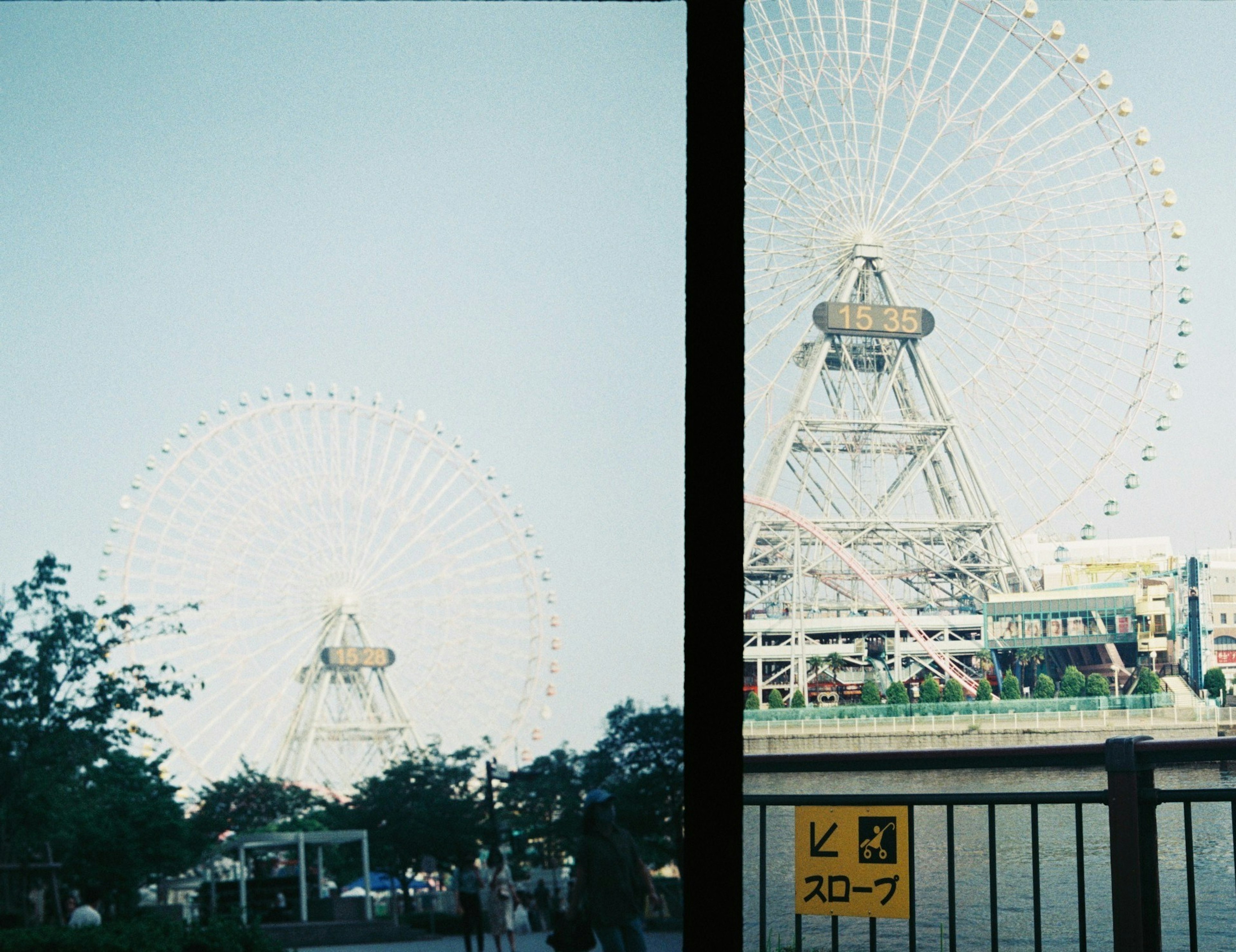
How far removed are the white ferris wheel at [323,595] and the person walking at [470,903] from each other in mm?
270

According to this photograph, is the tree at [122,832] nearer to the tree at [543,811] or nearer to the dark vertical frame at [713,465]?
the dark vertical frame at [713,465]

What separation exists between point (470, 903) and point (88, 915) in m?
0.92

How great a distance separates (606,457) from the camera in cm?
325

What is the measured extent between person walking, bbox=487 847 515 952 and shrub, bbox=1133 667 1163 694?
51.2 feet

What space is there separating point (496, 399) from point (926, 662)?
49.0ft

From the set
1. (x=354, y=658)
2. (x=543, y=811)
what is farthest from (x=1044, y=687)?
(x=543, y=811)

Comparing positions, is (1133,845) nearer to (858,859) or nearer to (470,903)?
(858,859)

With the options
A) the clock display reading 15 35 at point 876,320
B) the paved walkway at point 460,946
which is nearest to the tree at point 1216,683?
the clock display reading 15 35 at point 876,320

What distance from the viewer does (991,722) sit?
1421 cm

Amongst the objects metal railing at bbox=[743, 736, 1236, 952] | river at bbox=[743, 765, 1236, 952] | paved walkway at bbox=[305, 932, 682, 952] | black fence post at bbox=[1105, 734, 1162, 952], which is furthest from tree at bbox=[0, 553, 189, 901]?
river at bbox=[743, 765, 1236, 952]

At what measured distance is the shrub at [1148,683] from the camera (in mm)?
16594

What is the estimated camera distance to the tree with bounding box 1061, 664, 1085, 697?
1678cm

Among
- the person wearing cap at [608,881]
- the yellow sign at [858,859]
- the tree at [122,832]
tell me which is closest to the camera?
the tree at [122,832]

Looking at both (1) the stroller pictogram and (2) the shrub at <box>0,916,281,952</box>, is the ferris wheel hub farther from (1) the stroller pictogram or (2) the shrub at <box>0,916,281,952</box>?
(1) the stroller pictogram
